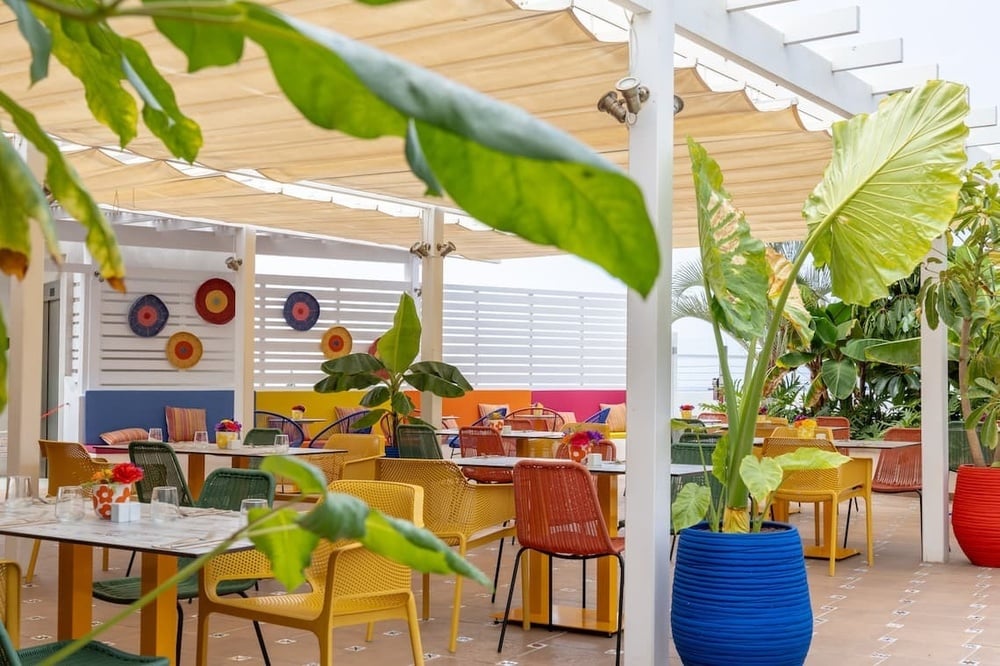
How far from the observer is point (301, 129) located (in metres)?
7.45

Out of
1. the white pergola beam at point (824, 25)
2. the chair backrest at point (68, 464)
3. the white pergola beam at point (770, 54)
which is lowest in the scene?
the chair backrest at point (68, 464)

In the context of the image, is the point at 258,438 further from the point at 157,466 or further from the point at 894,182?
the point at 894,182

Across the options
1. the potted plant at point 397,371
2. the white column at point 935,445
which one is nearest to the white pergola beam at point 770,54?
the white column at point 935,445

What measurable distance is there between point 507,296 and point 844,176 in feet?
41.5

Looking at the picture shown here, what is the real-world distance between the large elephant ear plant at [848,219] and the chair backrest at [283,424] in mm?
8858

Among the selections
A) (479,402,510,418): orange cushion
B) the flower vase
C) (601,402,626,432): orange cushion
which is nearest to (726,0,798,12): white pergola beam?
the flower vase

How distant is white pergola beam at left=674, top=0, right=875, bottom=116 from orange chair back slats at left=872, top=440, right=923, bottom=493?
2.80 metres

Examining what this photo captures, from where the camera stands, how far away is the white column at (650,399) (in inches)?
194

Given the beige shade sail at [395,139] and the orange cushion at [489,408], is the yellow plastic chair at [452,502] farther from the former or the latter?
the orange cushion at [489,408]

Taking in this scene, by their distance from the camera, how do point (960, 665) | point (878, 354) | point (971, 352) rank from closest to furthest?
1. point (960, 665)
2. point (971, 352)
3. point (878, 354)

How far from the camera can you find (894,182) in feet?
16.6

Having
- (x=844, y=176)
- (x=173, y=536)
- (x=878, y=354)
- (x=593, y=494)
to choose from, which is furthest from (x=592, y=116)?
(x=878, y=354)

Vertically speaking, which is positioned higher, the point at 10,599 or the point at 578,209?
the point at 578,209

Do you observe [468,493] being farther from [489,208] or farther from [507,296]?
[507,296]
